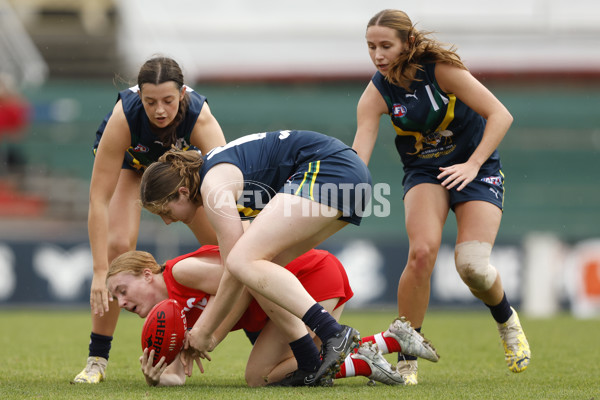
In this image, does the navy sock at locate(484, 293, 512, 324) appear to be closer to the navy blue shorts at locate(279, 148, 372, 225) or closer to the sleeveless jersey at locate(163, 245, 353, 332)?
the sleeveless jersey at locate(163, 245, 353, 332)

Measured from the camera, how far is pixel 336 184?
3.89 metres

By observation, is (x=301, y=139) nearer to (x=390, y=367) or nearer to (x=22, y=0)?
(x=390, y=367)

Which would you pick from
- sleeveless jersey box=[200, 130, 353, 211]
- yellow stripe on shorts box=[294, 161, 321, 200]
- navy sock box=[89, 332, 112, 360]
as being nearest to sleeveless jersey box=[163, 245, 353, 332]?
sleeveless jersey box=[200, 130, 353, 211]

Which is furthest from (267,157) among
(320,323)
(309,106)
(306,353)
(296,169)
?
(309,106)

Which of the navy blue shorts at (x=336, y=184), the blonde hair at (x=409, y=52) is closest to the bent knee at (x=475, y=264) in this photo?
the navy blue shorts at (x=336, y=184)

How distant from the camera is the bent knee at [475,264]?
442 centimetres

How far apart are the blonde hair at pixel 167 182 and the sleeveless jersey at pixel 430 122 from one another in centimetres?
129

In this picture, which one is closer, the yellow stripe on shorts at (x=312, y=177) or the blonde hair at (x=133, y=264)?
the yellow stripe on shorts at (x=312, y=177)

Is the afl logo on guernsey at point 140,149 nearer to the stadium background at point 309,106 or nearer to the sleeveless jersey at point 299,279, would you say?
the sleeveless jersey at point 299,279

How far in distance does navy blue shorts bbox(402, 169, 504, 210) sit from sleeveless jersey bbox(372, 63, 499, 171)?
56 mm

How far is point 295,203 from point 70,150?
13.9 m

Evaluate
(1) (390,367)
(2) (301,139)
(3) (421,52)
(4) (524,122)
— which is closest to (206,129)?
(2) (301,139)

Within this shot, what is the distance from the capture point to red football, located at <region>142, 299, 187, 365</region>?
3.95 metres

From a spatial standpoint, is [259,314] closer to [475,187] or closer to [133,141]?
[133,141]
